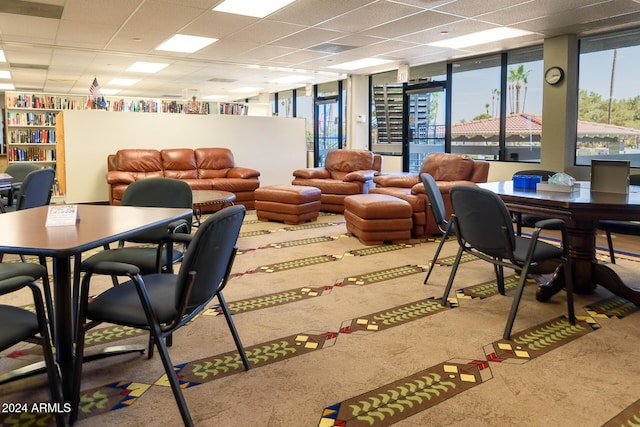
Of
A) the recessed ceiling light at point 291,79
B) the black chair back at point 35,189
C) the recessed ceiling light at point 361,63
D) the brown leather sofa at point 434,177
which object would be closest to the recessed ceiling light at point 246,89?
the recessed ceiling light at point 291,79

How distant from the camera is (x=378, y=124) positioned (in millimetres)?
10891

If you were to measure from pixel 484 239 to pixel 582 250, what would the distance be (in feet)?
3.40

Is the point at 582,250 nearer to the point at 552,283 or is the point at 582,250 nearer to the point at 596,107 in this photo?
the point at 552,283

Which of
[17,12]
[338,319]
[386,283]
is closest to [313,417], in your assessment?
[338,319]

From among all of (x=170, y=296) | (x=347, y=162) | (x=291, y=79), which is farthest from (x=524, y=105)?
(x=170, y=296)

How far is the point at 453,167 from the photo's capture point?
19.8ft

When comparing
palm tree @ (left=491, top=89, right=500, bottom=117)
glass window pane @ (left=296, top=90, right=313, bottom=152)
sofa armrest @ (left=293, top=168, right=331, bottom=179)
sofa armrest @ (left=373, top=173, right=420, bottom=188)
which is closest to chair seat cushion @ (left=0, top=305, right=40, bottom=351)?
sofa armrest @ (left=373, top=173, right=420, bottom=188)

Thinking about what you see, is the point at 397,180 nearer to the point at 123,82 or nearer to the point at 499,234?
the point at 499,234

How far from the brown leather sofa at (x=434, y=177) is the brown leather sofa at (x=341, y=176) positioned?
0.33m

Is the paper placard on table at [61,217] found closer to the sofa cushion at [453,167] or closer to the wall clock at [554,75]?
the sofa cushion at [453,167]

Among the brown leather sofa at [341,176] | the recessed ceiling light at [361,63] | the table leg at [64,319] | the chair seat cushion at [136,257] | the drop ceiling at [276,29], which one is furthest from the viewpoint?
the recessed ceiling light at [361,63]

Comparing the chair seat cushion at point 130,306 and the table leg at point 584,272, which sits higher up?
the chair seat cushion at point 130,306

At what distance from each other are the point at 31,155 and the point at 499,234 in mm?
9397

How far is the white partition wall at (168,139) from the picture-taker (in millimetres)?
7777
